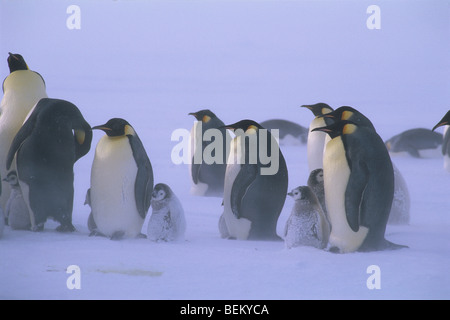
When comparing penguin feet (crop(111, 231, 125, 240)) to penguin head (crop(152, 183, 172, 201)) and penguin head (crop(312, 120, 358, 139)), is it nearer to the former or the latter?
penguin head (crop(152, 183, 172, 201))

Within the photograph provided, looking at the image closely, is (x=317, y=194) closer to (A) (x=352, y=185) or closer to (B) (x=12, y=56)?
(A) (x=352, y=185)

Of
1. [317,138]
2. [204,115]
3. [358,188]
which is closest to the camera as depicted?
[358,188]

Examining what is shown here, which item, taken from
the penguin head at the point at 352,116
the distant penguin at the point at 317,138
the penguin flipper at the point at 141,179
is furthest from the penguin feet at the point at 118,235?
the distant penguin at the point at 317,138

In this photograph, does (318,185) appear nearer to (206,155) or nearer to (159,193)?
(159,193)

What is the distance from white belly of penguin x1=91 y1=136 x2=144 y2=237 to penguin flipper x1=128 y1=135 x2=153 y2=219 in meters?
0.02

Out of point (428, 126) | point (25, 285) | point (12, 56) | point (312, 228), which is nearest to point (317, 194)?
point (312, 228)

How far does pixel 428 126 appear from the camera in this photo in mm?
6492

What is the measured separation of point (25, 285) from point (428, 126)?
4814 mm

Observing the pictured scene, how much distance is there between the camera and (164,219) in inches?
122

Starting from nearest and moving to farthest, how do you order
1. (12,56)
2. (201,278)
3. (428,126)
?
(201,278) → (12,56) → (428,126)

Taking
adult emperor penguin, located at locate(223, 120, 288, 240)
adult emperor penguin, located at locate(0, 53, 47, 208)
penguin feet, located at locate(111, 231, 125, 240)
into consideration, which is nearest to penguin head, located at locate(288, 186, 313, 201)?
adult emperor penguin, located at locate(223, 120, 288, 240)

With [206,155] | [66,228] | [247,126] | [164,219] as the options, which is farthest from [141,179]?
[206,155]

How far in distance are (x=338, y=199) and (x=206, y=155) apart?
194 centimetres
